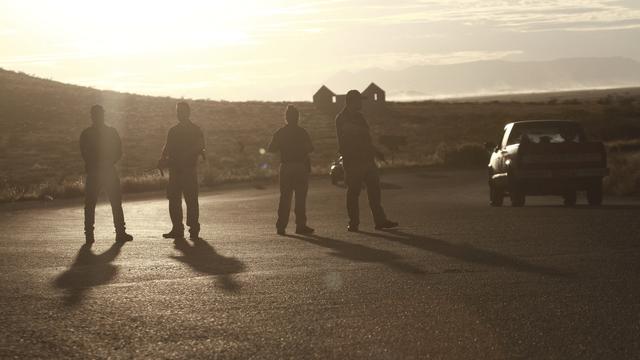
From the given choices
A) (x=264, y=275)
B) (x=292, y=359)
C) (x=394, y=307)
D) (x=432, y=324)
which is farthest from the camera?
(x=264, y=275)

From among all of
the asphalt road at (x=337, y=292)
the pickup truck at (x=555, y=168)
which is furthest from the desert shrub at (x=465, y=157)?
the asphalt road at (x=337, y=292)

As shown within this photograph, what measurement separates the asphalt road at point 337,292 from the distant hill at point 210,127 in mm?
22476

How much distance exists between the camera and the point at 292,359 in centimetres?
684

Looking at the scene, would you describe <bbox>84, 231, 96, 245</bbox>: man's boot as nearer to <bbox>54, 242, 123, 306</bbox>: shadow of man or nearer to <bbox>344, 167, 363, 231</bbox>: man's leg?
<bbox>54, 242, 123, 306</bbox>: shadow of man

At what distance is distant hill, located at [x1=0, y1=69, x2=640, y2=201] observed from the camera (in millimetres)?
57250

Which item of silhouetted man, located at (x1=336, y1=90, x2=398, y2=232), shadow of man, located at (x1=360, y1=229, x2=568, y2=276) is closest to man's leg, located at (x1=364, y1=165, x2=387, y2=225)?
silhouetted man, located at (x1=336, y1=90, x2=398, y2=232)

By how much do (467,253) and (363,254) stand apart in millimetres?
1211

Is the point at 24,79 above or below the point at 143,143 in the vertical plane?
above

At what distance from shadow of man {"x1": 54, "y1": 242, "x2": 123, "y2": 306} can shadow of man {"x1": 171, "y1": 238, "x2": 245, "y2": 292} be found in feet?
2.85

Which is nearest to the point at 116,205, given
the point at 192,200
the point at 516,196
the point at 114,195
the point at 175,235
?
the point at 114,195

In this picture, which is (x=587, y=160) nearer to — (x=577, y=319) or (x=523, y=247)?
(x=523, y=247)

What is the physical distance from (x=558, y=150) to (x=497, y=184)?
1.60 meters

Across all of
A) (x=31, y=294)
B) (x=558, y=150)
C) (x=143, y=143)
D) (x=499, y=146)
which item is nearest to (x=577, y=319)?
(x=31, y=294)

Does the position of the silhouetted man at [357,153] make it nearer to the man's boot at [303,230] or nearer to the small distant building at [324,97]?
the man's boot at [303,230]
